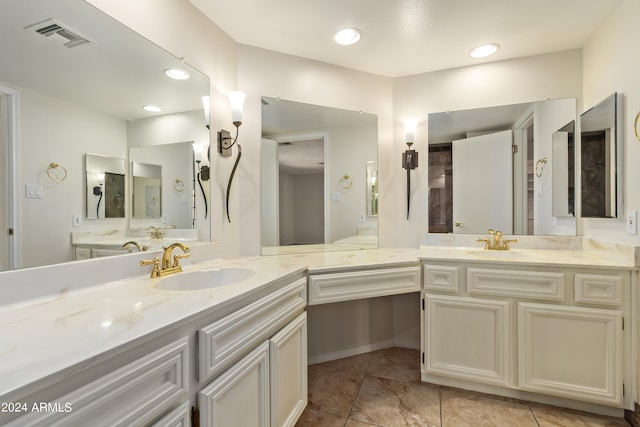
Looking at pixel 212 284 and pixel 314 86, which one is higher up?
pixel 314 86

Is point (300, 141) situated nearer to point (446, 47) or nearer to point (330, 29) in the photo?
point (330, 29)

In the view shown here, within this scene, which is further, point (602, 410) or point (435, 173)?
point (435, 173)

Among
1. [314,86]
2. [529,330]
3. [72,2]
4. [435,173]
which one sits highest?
[314,86]

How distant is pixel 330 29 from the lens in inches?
71.5

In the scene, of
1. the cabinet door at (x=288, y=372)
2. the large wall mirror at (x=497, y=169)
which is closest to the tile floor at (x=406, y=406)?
the cabinet door at (x=288, y=372)

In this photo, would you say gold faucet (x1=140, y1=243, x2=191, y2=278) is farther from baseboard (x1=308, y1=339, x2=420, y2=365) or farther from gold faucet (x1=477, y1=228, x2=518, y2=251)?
gold faucet (x1=477, y1=228, x2=518, y2=251)

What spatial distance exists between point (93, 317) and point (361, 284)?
4.13 feet

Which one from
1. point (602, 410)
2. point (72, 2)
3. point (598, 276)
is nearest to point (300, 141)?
point (72, 2)

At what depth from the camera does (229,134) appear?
187cm

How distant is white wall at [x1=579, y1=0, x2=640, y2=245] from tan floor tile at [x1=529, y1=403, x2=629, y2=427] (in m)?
0.97

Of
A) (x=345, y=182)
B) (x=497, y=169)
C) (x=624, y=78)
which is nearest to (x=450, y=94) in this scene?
(x=497, y=169)

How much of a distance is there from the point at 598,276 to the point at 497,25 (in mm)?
1535

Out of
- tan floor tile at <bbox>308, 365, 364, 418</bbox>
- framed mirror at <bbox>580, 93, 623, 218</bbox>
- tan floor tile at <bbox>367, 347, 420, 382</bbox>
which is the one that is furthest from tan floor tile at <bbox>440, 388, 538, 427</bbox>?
framed mirror at <bbox>580, 93, 623, 218</bbox>

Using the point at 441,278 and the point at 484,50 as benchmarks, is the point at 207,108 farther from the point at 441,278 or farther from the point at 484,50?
the point at 484,50
